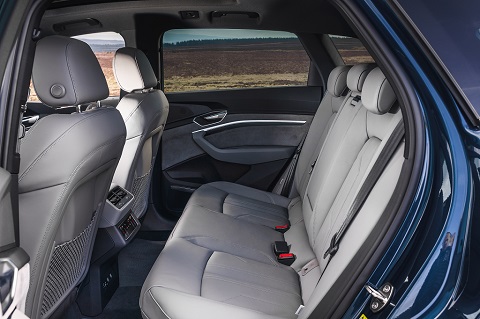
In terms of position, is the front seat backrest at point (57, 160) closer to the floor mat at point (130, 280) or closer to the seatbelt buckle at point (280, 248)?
the floor mat at point (130, 280)

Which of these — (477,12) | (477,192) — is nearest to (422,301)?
(477,192)

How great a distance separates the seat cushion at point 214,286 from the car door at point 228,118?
4.52 ft

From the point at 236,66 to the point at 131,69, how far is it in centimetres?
102

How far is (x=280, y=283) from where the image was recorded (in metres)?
1.96

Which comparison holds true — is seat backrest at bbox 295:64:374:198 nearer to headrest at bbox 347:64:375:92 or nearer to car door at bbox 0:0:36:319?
headrest at bbox 347:64:375:92

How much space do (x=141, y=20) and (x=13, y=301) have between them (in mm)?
2168

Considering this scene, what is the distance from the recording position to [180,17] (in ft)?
10.2

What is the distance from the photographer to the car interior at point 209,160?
160 centimetres

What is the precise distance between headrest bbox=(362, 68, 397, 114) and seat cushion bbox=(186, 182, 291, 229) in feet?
3.46

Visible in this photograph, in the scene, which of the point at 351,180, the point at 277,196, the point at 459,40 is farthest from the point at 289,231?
the point at 459,40

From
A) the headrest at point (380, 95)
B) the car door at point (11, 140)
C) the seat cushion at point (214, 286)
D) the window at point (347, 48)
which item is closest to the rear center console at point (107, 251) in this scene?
the seat cushion at point (214, 286)

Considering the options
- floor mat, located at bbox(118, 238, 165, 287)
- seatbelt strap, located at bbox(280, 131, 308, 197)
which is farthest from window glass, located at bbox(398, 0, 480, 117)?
seatbelt strap, located at bbox(280, 131, 308, 197)

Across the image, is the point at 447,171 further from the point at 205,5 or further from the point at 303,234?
the point at 205,5

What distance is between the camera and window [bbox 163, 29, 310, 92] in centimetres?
343
